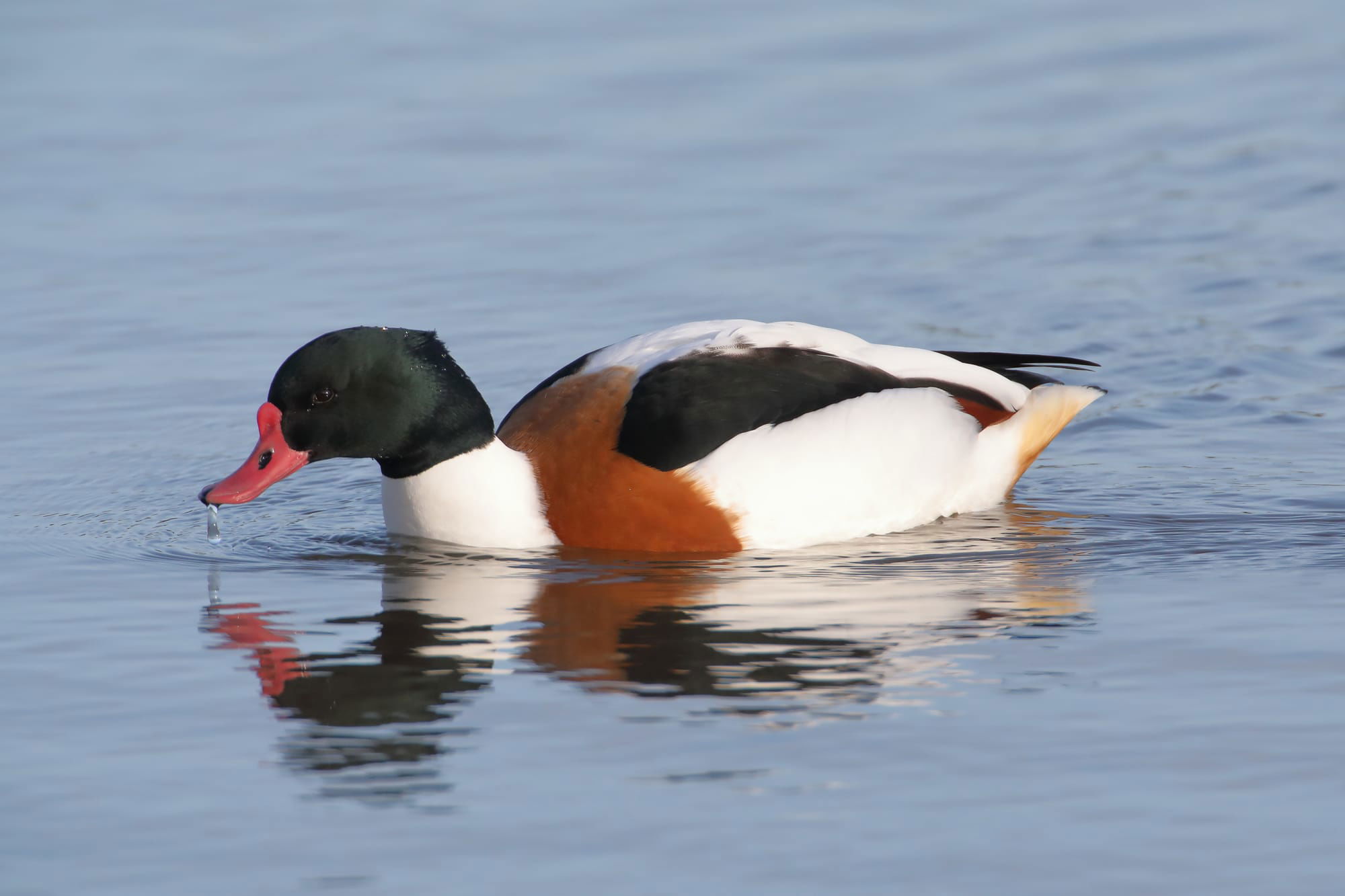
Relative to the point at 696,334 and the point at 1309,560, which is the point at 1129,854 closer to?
the point at 1309,560

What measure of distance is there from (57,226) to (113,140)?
1.71m

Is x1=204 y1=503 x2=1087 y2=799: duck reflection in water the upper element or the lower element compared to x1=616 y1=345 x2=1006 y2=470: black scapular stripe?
lower

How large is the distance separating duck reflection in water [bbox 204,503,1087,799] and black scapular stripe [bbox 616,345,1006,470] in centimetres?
48

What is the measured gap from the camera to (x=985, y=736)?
18.2ft

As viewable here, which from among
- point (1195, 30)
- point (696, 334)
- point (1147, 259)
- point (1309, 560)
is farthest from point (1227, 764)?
point (1195, 30)

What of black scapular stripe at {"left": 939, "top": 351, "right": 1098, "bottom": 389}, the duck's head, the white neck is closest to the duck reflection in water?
the white neck

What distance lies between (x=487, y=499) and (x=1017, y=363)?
2523 millimetres

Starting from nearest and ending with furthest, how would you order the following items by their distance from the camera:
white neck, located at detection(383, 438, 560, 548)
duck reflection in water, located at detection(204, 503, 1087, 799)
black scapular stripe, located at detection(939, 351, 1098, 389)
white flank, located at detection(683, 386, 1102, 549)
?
duck reflection in water, located at detection(204, 503, 1087, 799), white flank, located at detection(683, 386, 1102, 549), white neck, located at detection(383, 438, 560, 548), black scapular stripe, located at detection(939, 351, 1098, 389)

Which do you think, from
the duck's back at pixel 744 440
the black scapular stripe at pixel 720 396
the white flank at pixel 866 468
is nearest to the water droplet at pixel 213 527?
the duck's back at pixel 744 440

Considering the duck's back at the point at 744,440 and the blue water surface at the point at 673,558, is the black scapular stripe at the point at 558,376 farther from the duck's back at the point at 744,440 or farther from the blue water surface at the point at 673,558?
the blue water surface at the point at 673,558

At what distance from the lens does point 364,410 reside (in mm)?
7871

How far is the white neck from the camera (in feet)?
26.2

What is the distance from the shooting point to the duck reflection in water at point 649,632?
5.86 metres

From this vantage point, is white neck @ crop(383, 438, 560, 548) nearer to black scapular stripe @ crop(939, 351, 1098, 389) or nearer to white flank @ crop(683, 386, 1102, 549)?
white flank @ crop(683, 386, 1102, 549)
